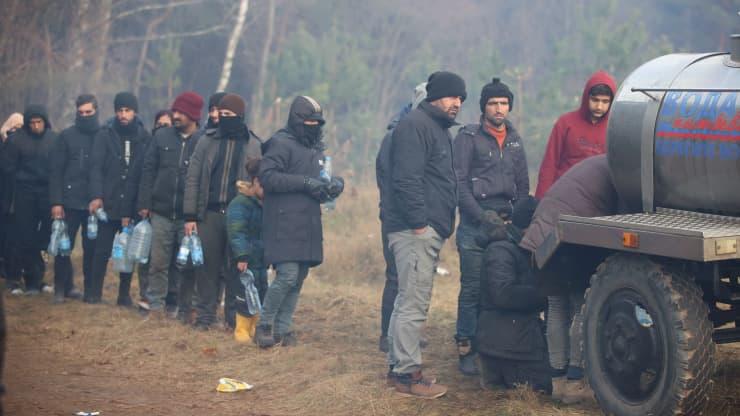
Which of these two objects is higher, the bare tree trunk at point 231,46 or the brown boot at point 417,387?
the bare tree trunk at point 231,46

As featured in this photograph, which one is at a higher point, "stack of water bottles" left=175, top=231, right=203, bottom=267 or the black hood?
the black hood

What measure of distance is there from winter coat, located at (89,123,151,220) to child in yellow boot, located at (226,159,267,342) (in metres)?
1.69

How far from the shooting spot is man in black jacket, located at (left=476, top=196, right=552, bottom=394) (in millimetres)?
6293

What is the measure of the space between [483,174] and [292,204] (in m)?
1.52

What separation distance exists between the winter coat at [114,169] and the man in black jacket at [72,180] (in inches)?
7.0

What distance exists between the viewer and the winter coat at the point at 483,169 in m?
7.46

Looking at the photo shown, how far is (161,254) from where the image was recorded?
9273mm

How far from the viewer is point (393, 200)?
21.4 ft

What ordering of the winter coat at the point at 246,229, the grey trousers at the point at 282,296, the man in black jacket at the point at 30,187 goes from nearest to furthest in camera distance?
the grey trousers at the point at 282,296, the winter coat at the point at 246,229, the man in black jacket at the point at 30,187

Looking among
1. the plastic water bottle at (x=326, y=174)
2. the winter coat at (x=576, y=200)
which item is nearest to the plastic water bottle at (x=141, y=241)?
the plastic water bottle at (x=326, y=174)

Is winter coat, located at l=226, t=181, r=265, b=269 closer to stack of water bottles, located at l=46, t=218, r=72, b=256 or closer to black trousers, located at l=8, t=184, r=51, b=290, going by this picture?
stack of water bottles, located at l=46, t=218, r=72, b=256

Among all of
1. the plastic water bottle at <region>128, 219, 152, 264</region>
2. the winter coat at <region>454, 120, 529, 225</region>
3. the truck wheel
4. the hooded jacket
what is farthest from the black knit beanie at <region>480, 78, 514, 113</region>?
the plastic water bottle at <region>128, 219, 152, 264</region>

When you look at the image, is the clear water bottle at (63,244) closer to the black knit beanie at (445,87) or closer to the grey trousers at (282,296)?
the grey trousers at (282,296)

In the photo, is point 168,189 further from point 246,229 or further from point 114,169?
point 246,229
